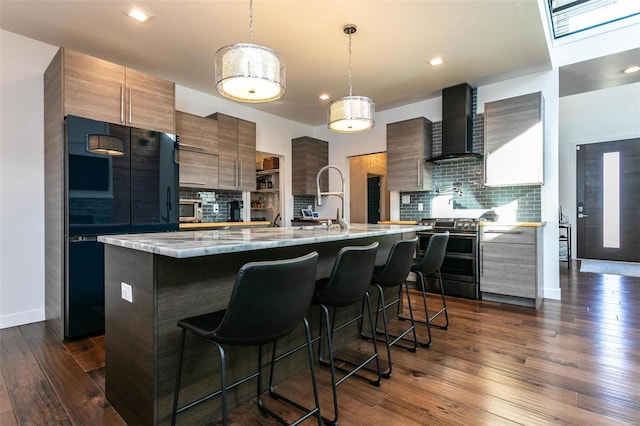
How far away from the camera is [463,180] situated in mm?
4668

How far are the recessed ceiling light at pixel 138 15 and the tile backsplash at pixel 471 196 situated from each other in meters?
3.86

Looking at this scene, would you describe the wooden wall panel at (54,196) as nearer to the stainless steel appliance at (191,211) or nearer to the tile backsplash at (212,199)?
the stainless steel appliance at (191,211)

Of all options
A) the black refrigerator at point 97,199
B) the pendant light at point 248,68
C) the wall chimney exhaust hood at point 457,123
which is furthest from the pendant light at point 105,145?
the wall chimney exhaust hood at point 457,123

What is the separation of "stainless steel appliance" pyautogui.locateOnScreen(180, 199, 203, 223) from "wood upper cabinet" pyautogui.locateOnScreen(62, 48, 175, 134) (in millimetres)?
1032

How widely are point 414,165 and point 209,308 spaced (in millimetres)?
3832

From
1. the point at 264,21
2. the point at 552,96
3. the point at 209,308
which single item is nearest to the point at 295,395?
the point at 209,308

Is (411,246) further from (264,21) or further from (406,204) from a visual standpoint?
(406,204)

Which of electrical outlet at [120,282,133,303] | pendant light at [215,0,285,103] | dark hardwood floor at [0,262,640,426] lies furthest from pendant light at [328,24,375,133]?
electrical outlet at [120,282,133,303]

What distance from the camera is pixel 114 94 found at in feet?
10.2

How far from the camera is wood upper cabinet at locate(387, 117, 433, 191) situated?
4.68m

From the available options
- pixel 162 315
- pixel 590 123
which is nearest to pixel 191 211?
pixel 162 315

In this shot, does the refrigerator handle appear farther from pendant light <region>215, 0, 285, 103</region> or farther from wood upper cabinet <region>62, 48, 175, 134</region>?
pendant light <region>215, 0, 285, 103</region>

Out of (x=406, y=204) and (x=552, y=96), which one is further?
(x=406, y=204)

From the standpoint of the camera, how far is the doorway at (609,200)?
5984mm
